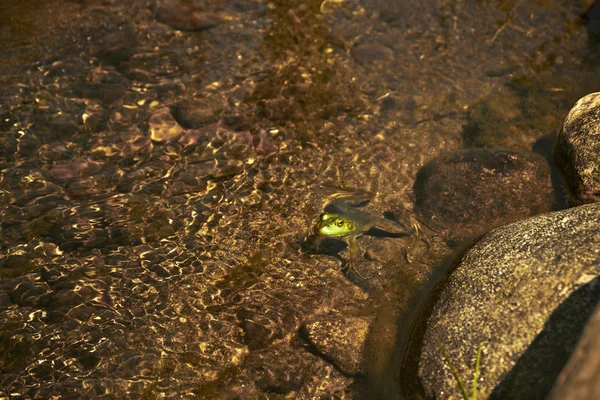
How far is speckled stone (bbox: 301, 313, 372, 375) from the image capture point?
4211 millimetres

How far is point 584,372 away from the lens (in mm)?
2729

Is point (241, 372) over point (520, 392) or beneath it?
beneath

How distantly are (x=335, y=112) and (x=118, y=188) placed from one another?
8.25 ft

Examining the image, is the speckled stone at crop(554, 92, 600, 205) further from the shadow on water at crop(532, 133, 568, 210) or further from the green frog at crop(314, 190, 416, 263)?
the green frog at crop(314, 190, 416, 263)

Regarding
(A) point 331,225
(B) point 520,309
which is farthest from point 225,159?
(B) point 520,309

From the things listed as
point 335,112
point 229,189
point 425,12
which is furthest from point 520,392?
point 425,12

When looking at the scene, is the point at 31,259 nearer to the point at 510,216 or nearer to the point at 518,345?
the point at 518,345

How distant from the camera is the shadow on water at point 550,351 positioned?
3355 mm

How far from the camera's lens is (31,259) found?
4.74 metres

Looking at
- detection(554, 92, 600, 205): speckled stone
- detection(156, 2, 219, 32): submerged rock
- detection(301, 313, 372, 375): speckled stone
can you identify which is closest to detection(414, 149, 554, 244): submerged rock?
detection(554, 92, 600, 205): speckled stone

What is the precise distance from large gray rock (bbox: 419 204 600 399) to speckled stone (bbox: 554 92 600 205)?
2.88ft

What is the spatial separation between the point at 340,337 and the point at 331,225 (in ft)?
3.17

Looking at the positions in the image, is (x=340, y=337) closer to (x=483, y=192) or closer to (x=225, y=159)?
(x=483, y=192)

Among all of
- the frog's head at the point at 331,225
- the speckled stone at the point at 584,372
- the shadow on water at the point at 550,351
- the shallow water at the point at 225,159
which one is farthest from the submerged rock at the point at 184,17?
the speckled stone at the point at 584,372
